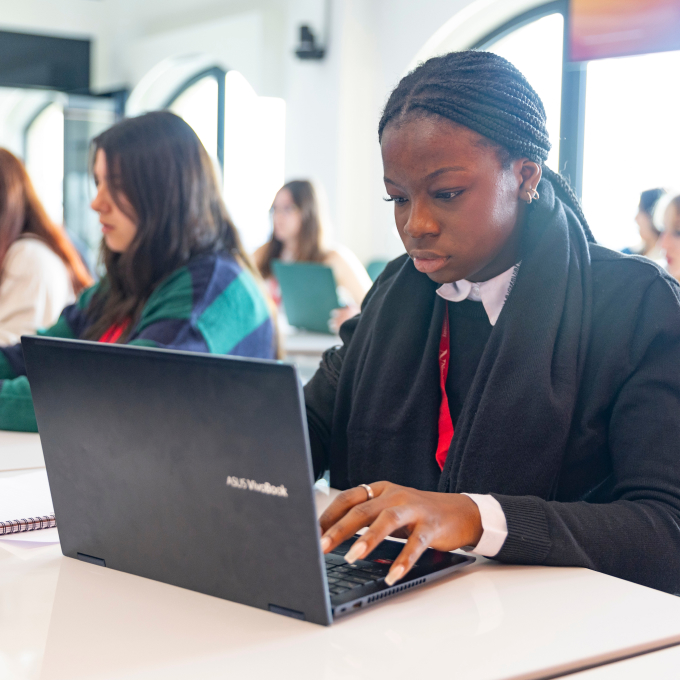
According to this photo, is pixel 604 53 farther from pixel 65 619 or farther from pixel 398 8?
pixel 65 619

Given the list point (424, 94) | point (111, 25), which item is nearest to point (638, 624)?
point (424, 94)

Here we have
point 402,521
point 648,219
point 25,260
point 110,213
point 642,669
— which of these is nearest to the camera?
point 642,669

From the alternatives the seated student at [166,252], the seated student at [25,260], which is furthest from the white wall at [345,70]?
the seated student at [166,252]

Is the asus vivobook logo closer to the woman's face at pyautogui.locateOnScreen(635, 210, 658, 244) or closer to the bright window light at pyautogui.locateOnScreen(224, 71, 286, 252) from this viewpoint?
the woman's face at pyautogui.locateOnScreen(635, 210, 658, 244)

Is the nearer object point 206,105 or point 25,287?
point 25,287

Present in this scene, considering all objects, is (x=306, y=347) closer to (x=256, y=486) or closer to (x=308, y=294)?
(x=308, y=294)

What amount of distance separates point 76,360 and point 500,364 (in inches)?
21.0

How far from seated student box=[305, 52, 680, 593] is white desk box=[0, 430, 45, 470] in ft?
1.82

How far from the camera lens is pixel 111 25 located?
749 cm

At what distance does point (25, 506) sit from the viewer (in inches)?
41.2

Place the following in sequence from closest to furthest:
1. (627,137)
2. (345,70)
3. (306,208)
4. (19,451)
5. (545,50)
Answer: (19,451) < (627,137) < (306,208) < (545,50) < (345,70)

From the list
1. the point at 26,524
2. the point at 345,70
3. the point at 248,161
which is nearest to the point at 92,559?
the point at 26,524

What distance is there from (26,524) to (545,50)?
14.4ft

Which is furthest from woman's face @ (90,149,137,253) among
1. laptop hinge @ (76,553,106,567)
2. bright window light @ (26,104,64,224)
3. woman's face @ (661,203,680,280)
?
bright window light @ (26,104,64,224)
